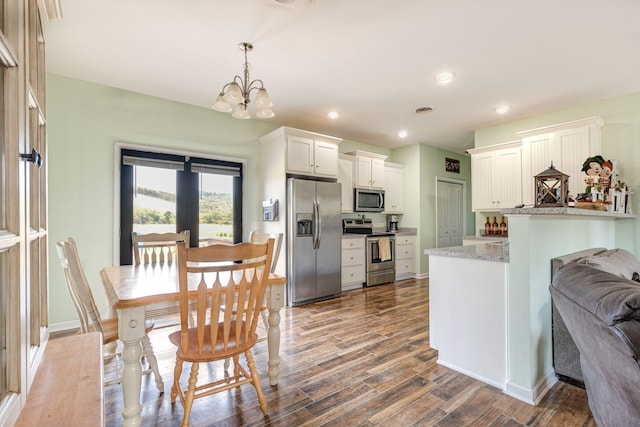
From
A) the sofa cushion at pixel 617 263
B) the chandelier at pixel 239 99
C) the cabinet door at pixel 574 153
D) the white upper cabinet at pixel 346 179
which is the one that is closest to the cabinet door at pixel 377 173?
the white upper cabinet at pixel 346 179

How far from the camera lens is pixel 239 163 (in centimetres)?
434

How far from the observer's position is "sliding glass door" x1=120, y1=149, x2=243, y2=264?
11.6 ft

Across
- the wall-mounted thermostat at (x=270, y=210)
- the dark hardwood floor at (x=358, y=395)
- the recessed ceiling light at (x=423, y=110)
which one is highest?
the recessed ceiling light at (x=423, y=110)

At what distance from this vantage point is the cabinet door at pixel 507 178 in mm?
4363

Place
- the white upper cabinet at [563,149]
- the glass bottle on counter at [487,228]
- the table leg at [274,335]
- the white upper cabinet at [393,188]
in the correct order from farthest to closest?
the white upper cabinet at [393,188] < the glass bottle on counter at [487,228] < the white upper cabinet at [563,149] < the table leg at [274,335]

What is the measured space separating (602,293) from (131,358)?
204cm

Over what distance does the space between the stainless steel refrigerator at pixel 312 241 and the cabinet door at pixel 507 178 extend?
7.95 ft

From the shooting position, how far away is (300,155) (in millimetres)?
4305

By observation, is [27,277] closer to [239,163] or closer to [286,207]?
[286,207]

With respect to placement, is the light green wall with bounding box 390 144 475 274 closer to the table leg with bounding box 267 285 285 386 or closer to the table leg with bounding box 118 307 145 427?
the table leg with bounding box 267 285 285 386

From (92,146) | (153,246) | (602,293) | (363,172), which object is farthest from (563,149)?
(92,146)

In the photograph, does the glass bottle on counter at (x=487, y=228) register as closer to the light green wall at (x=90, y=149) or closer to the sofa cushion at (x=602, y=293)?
the sofa cushion at (x=602, y=293)

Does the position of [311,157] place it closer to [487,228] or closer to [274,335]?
[274,335]

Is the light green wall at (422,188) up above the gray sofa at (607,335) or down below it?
above
